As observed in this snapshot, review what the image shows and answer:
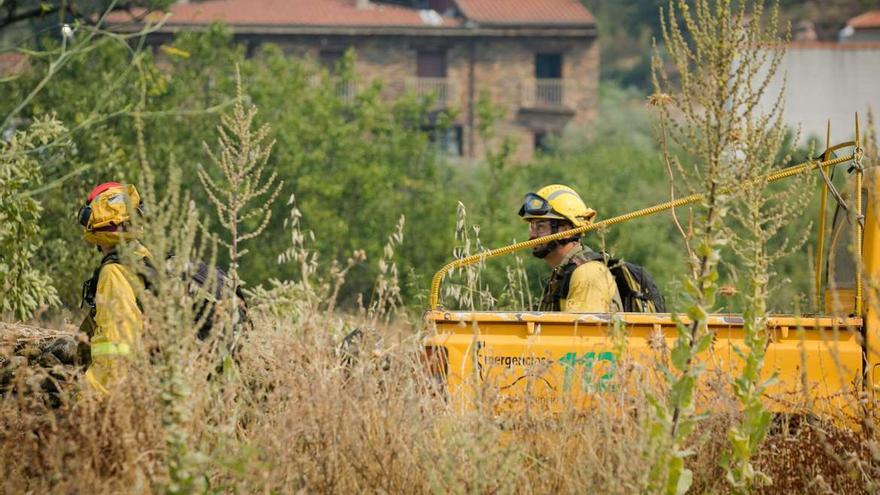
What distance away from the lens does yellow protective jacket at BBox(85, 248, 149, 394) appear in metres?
5.83

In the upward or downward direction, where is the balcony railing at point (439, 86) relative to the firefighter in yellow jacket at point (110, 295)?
upward

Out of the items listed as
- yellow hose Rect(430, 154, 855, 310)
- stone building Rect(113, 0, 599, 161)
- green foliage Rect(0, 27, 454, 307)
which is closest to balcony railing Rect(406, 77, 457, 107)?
stone building Rect(113, 0, 599, 161)

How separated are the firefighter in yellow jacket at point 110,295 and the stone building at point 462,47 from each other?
49692mm

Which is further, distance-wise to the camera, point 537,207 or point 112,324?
point 537,207

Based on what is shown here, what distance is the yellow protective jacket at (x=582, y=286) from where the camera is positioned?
7598 millimetres

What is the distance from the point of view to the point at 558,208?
325 inches

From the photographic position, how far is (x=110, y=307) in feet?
18.6

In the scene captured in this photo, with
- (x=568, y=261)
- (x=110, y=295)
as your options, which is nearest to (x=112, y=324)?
(x=110, y=295)

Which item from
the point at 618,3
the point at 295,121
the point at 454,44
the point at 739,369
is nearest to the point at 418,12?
the point at 454,44

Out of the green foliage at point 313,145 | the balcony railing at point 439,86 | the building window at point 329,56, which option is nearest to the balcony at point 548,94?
the balcony railing at point 439,86

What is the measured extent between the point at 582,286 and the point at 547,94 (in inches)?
2122

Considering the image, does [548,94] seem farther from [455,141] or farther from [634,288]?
[634,288]

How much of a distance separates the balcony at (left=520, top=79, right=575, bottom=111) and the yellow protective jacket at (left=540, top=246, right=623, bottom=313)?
173 ft

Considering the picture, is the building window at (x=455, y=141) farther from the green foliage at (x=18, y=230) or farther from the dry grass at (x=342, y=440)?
the dry grass at (x=342, y=440)
